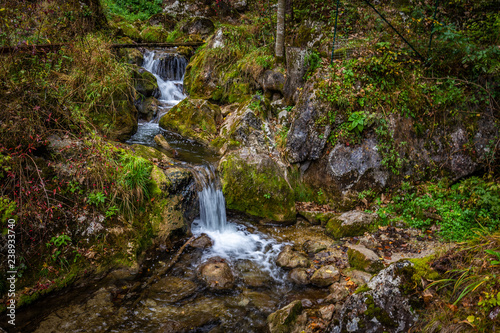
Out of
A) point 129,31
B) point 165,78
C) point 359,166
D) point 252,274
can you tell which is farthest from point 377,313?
point 129,31

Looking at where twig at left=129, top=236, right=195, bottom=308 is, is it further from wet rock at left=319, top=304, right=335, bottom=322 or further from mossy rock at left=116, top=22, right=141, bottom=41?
mossy rock at left=116, top=22, right=141, bottom=41

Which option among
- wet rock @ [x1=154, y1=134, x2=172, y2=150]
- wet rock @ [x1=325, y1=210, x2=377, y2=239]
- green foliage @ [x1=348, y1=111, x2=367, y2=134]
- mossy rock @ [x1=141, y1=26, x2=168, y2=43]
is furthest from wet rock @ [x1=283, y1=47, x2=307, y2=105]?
mossy rock @ [x1=141, y1=26, x2=168, y2=43]

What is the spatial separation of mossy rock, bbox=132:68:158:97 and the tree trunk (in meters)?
5.28

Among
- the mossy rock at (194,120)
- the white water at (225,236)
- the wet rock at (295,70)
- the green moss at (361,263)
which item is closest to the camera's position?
the green moss at (361,263)

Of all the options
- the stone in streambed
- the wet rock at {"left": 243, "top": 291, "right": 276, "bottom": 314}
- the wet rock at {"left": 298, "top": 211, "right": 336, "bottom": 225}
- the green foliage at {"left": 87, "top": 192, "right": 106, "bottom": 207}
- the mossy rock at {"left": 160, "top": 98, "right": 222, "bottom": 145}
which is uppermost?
the mossy rock at {"left": 160, "top": 98, "right": 222, "bottom": 145}

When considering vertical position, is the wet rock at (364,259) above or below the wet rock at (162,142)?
below

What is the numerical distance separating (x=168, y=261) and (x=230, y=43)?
8936 millimetres

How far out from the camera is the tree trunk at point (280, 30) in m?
8.04

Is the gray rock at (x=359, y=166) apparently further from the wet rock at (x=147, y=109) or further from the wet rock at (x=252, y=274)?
the wet rock at (x=147, y=109)

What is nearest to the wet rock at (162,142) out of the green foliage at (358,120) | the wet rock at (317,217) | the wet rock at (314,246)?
the wet rock at (317,217)

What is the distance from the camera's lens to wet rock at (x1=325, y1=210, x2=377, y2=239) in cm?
589

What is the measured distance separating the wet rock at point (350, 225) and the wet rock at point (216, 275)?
2.64m

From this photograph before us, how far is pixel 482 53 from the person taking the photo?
5.79 metres

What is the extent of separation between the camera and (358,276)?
15.1 ft
